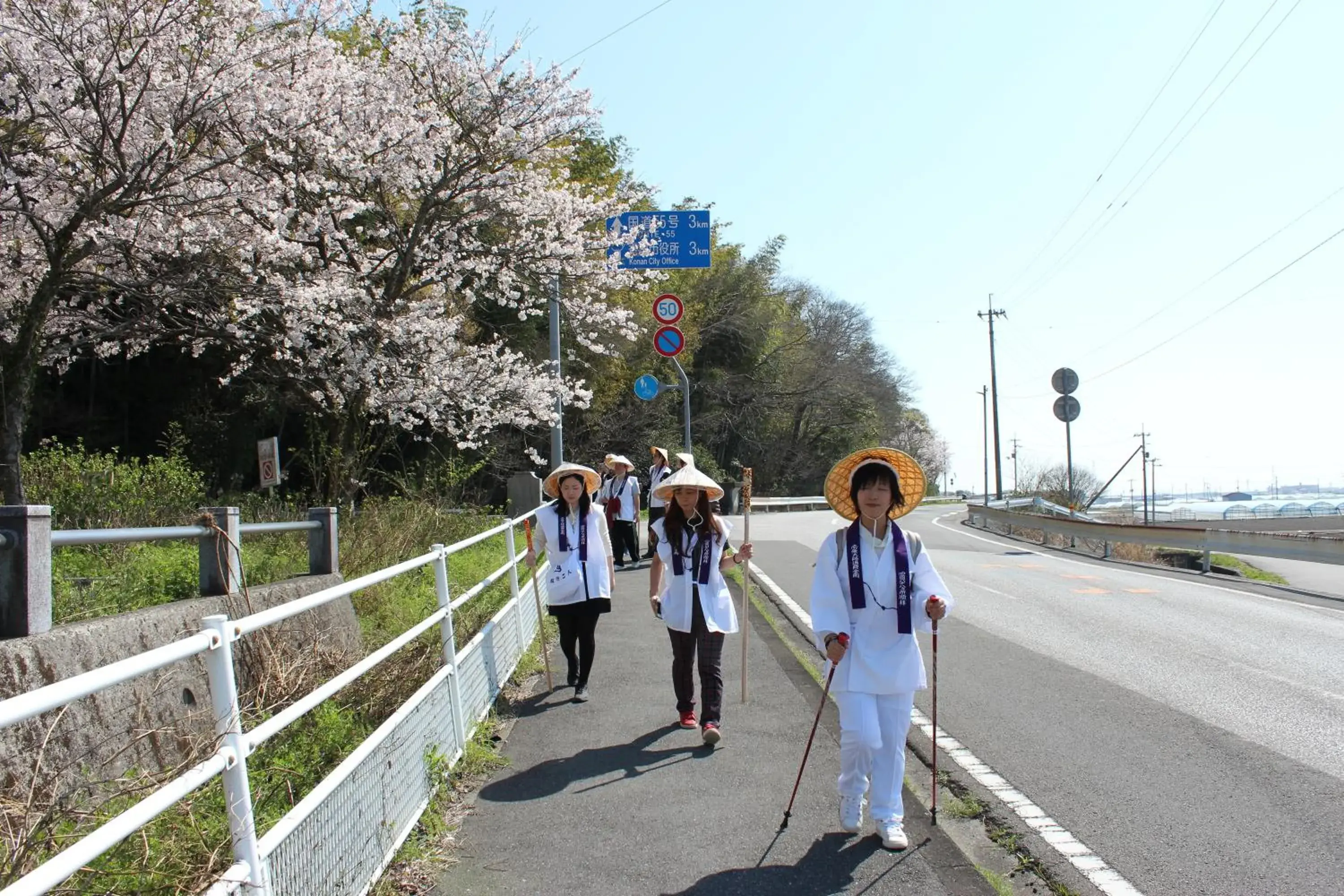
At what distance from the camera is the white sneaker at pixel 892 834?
189 inches

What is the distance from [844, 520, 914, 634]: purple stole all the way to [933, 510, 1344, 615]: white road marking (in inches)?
439

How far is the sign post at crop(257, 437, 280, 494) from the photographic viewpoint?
44.1ft

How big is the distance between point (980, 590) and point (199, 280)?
11.2 meters

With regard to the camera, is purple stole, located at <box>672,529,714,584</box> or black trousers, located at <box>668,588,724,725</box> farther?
purple stole, located at <box>672,529,714,584</box>

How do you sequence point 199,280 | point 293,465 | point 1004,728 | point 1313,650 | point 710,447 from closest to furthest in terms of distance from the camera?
point 1004,728 < point 1313,650 < point 199,280 < point 293,465 < point 710,447

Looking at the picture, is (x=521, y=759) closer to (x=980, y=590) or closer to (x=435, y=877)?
(x=435, y=877)

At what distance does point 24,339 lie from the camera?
11.4m

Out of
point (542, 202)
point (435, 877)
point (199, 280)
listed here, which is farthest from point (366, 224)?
point (435, 877)

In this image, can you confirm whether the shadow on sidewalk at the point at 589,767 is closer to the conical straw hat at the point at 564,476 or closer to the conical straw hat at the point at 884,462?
the conical straw hat at the point at 884,462

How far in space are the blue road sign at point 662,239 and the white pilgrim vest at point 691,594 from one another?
Result: 43.2 ft

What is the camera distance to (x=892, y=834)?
4.83m

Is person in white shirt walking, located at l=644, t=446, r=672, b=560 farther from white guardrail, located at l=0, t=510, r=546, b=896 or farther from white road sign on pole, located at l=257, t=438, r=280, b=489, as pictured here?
white guardrail, located at l=0, t=510, r=546, b=896

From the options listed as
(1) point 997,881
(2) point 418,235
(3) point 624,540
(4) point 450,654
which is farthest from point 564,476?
(2) point 418,235

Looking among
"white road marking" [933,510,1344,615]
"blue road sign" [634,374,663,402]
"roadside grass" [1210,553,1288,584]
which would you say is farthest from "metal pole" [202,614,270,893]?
"roadside grass" [1210,553,1288,584]
